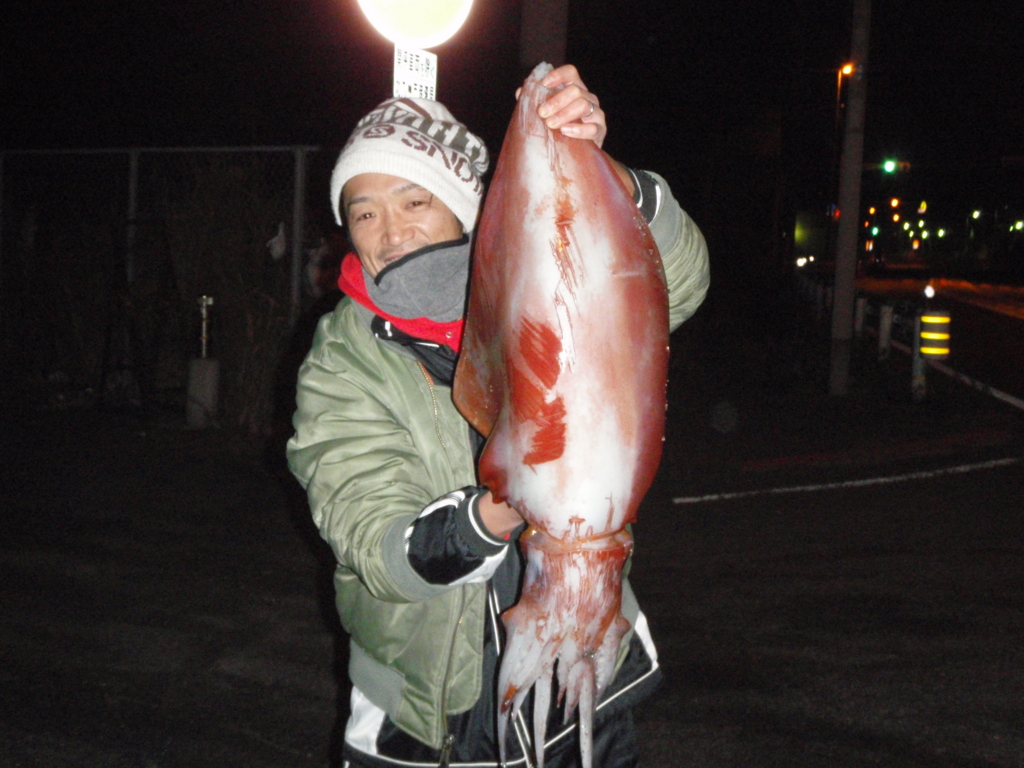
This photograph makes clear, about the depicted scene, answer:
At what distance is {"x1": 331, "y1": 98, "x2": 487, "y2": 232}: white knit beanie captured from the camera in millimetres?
1758

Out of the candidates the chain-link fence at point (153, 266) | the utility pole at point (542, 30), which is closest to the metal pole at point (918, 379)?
the chain-link fence at point (153, 266)

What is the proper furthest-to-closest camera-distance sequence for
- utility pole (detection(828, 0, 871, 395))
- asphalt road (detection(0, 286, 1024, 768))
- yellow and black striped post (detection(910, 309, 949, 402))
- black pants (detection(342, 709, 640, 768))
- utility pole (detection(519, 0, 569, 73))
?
utility pole (detection(828, 0, 871, 395)) → yellow and black striped post (detection(910, 309, 949, 402)) → utility pole (detection(519, 0, 569, 73)) → asphalt road (detection(0, 286, 1024, 768)) → black pants (detection(342, 709, 640, 768))

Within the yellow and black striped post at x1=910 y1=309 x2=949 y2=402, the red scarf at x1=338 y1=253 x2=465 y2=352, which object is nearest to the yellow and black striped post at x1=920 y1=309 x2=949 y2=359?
the yellow and black striped post at x1=910 y1=309 x2=949 y2=402

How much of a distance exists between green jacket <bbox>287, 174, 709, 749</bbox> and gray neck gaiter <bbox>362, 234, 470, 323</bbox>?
127mm

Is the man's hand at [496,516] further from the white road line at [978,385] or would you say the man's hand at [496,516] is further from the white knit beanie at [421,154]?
the white road line at [978,385]

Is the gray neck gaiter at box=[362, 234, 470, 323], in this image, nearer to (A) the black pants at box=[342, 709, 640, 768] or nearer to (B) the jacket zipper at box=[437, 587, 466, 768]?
(B) the jacket zipper at box=[437, 587, 466, 768]

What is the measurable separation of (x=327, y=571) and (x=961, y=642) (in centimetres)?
322

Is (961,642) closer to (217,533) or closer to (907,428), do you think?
(217,533)

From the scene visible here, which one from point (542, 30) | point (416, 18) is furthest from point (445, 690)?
point (542, 30)

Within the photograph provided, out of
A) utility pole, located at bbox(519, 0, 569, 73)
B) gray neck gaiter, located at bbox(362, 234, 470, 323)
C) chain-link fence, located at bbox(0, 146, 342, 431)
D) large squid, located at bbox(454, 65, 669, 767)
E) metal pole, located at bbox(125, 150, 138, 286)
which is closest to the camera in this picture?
large squid, located at bbox(454, 65, 669, 767)

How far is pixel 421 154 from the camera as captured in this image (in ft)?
5.79

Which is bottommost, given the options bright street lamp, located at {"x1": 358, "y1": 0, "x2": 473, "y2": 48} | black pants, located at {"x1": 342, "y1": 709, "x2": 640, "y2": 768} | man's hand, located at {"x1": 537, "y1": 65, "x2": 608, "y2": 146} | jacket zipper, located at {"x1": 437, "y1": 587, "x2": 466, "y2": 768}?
black pants, located at {"x1": 342, "y1": 709, "x2": 640, "y2": 768}

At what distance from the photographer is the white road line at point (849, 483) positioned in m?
7.47

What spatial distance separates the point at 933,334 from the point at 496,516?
35.4 feet
